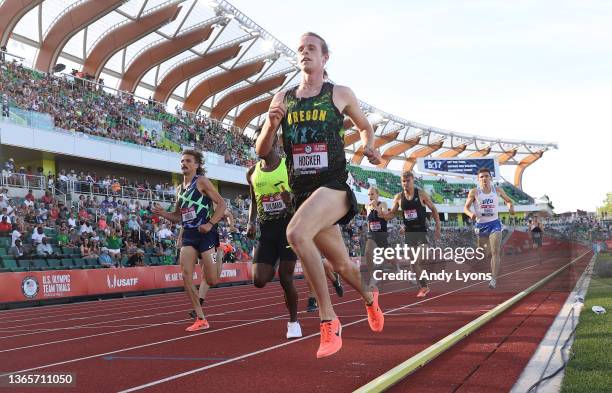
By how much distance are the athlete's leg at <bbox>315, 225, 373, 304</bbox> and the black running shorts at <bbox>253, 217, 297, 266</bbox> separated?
198 cm

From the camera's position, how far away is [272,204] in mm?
7301

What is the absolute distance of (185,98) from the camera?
50.2 metres

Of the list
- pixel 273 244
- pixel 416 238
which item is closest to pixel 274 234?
pixel 273 244

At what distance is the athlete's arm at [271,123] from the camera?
466 centimetres

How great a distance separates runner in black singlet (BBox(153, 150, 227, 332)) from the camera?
26.2 ft

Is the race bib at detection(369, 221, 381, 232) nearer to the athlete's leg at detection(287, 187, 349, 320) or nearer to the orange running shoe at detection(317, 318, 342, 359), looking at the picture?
the athlete's leg at detection(287, 187, 349, 320)

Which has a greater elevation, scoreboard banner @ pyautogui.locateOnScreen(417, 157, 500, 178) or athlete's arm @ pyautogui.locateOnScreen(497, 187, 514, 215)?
scoreboard banner @ pyautogui.locateOnScreen(417, 157, 500, 178)

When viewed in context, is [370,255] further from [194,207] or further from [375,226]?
A: [194,207]

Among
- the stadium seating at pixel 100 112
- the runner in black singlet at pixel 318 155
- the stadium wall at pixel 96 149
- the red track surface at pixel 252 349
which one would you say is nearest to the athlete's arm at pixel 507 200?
the red track surface at pixel 252 349

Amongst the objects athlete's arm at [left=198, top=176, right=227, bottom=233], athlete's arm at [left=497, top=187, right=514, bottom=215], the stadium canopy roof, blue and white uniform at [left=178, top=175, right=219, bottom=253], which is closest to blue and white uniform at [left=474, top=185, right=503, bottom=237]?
athlete's arm at [left=497, top=187, right=514, bottom=215]

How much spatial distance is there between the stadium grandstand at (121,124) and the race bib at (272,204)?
12.6 feet

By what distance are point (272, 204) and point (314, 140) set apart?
2558 mm

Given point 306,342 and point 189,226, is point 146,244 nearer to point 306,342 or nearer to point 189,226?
point 189,226

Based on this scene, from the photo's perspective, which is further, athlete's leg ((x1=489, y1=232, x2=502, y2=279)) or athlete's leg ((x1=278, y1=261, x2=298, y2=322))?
athlete's leg ((x1=489, y1=232, x2=502, y2=279))
